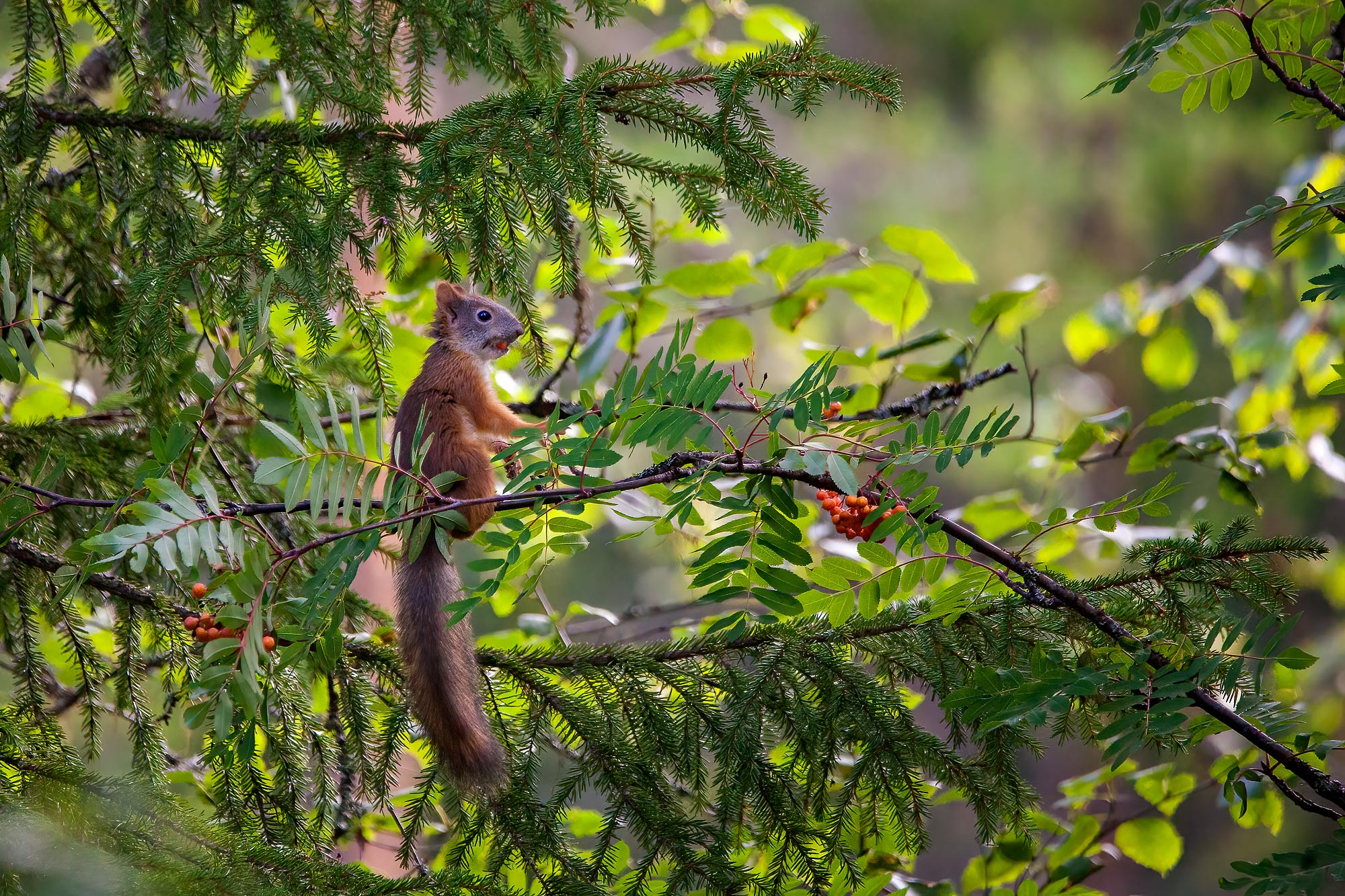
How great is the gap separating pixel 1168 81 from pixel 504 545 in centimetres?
83

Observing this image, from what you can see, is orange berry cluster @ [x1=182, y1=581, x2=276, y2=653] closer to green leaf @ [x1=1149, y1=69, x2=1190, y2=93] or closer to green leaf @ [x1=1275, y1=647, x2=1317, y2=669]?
green leaf @ [x1=1275, y1=647, x2=1317, y2=669]

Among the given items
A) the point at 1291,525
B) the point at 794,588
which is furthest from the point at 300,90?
the point at 1291,525

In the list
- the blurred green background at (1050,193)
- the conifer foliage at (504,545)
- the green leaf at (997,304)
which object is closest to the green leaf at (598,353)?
the conifer foliage at (504,545)

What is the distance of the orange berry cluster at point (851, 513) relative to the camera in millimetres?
882

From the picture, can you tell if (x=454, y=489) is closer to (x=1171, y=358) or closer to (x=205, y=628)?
(x=205, y=628)

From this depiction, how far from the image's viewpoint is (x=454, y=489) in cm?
143

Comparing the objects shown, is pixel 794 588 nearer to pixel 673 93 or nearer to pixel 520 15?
pixel 673 93

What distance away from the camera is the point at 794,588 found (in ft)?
2.75

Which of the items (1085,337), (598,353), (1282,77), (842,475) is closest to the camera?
(598,353)

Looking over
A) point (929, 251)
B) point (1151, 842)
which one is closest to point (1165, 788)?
point (1151, 842)

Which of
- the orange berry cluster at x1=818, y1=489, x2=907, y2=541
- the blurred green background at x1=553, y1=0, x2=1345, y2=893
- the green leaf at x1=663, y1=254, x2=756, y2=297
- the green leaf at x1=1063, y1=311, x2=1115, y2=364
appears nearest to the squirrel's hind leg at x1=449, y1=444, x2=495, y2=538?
the green leaf at x1=663, y1=254, x2=756, y2=297

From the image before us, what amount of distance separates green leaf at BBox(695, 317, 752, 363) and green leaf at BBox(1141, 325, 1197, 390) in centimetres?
93

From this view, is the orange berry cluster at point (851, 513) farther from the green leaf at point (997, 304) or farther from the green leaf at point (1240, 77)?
the green leaf at point (997, 304)

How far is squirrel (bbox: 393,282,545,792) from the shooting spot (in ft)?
3.46
